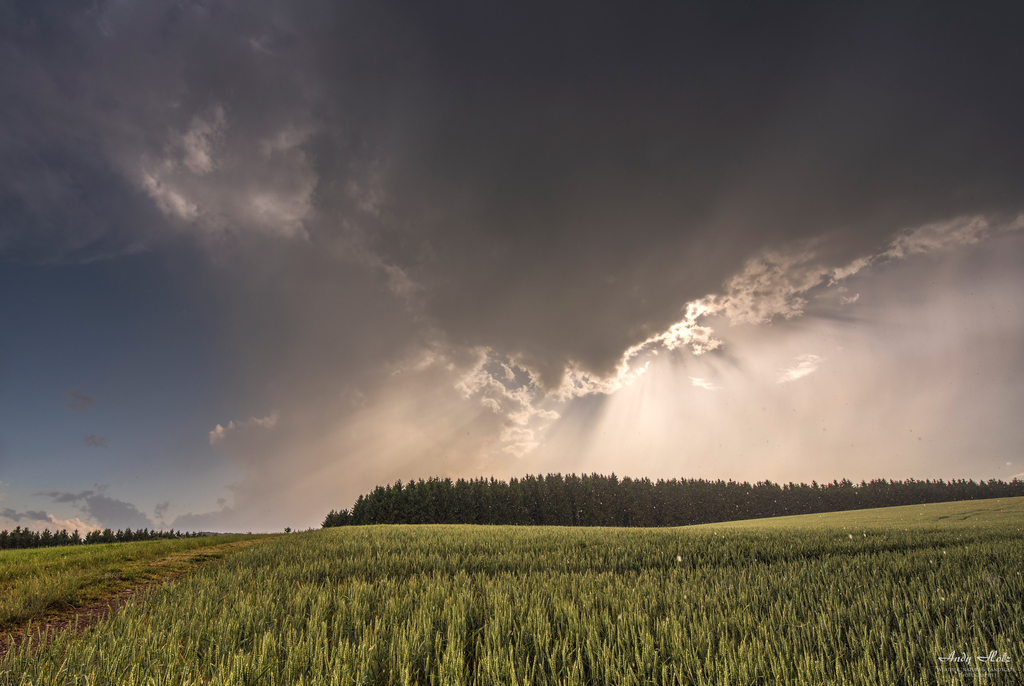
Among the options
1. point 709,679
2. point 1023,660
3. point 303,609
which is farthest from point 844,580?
point 303,609

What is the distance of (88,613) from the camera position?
314 inches

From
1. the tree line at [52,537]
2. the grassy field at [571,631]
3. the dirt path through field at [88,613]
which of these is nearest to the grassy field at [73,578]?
the dirt path through field at [88,613]

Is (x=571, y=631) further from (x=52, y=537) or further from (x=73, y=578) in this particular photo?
(x=52, y=537)

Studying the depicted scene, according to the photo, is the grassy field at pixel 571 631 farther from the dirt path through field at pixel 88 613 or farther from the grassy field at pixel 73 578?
the grassy field at pixel 73 578

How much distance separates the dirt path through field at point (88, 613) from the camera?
19.3 ft

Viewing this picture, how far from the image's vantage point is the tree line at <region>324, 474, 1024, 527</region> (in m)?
77.9

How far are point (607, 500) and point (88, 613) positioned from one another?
85.7 meters

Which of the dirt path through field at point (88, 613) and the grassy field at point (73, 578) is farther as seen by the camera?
the grassy field at point (73, 578)

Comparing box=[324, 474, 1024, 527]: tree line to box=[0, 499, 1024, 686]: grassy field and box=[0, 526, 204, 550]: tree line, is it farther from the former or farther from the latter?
box=[0, 499, 1024, 686]: grassy field

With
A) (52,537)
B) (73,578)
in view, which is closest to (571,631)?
(73,578)

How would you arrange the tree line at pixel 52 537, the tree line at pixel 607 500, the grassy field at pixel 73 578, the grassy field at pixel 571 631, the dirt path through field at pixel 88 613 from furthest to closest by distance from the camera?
the tree line at pixel 607 500, the tree line at pixel 52 537, the grassy field at pixel 73 578, the dirt path through field at pixel 88 613, the grassy field at pixel 571 631

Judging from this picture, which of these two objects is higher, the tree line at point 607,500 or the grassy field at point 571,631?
the grassy field at point 571,631

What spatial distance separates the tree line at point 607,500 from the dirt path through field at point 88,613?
65209 mm

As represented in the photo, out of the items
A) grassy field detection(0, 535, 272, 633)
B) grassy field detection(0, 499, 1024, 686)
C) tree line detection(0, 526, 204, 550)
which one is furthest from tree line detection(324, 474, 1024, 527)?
grassy field detection(0, 499, 1024, 686)
